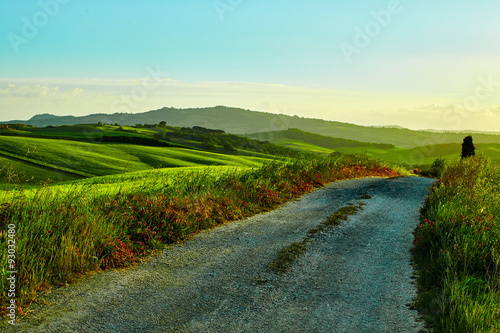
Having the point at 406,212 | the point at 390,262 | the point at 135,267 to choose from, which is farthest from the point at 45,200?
the point at 406,212

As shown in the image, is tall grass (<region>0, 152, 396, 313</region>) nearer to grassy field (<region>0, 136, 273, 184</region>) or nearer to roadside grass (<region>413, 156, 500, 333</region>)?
roadside grass (<region>413, 156, 500, 333</region>)

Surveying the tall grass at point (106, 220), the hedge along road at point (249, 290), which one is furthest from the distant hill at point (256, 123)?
A: the hedge along road at point (249, 290)

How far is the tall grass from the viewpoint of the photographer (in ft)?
20.4

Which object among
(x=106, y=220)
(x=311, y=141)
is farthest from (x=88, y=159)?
(x=311, y=141)

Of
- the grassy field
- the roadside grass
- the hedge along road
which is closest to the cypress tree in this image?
the grassy field

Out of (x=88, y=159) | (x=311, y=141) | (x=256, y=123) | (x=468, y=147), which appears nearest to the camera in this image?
(x=468, y=147)

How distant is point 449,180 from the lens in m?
15.6

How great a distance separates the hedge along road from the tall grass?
384mm

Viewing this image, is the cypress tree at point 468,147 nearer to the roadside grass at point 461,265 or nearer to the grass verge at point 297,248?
the roadside grass at point 461,265

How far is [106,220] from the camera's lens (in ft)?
25.8

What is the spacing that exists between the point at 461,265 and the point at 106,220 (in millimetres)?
7053

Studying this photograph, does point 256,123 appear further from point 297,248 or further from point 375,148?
point 297,248

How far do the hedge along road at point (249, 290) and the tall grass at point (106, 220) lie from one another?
0.38 metres

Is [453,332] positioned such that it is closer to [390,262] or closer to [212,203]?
[390,262]
